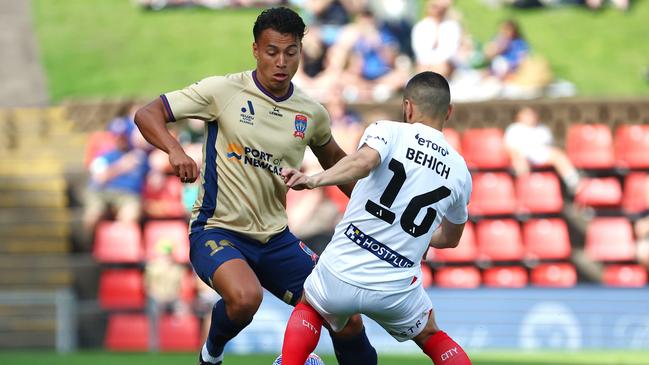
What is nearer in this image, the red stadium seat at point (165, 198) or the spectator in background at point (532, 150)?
the spectator in background at point (532, 150)

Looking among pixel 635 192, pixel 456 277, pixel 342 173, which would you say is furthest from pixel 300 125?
pixel 635 192

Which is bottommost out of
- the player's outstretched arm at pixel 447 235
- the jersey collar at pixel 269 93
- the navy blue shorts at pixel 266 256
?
the navy blue shorts at pixel 266 256

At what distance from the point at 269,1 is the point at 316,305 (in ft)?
55.9

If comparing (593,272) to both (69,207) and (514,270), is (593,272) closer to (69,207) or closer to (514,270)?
(514,270)

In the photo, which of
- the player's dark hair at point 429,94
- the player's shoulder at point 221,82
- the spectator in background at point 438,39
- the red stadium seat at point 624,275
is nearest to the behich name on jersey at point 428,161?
the player's dark hair at point 429,94

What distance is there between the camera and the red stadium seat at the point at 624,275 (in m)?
15.1

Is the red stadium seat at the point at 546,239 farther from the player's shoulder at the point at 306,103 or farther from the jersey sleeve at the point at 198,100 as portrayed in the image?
the jersey sleeve at the point at 198,100

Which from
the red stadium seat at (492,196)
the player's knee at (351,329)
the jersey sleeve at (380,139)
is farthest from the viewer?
the red stadium seat at (492,196)

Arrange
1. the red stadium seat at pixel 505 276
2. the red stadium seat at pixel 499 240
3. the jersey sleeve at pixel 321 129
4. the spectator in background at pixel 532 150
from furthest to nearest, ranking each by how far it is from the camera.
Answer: the spectator in background at pixel 532 150 → the red stadium seat at pixel 499 240 → the red stadium seat at pixel 505 276 → the jersey sleeve at pixel 321 129

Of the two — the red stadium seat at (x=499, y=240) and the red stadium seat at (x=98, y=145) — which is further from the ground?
the red stadium seat at (x=98, y=145)

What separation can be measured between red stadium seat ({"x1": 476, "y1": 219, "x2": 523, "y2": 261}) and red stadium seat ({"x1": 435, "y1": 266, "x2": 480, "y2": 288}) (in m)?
0.29

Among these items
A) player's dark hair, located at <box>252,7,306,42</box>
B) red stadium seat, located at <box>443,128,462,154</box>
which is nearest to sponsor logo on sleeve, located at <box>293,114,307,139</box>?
player's dark hair, located at <box>252,7,306,42</box>

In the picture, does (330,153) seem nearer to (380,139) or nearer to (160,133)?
(160,133)

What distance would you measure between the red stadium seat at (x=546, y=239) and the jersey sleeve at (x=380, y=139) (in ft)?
31.8
